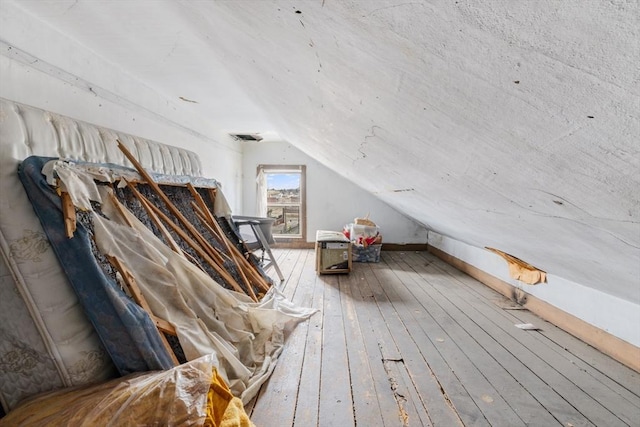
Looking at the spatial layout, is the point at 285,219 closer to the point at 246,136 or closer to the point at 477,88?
the point at 246,136

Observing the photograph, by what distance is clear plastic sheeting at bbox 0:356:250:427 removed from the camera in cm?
99

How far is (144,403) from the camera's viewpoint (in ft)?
3.34

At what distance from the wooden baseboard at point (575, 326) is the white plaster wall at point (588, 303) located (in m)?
0.03

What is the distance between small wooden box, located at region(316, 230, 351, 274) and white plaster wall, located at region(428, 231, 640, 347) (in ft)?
5.31

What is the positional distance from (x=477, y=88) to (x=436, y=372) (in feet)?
5.56

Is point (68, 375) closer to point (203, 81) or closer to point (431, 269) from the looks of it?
point (203, 81)

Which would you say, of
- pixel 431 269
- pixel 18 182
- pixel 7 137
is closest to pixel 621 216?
pixel 18 182

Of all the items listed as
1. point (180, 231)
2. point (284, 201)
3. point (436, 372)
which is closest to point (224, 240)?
point (180, 231)

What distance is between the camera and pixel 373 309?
277 centimetres

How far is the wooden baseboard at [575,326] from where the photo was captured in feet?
6.33

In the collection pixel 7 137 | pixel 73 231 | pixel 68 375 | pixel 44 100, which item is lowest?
pixel 68 375

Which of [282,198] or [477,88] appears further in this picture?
[282,198]

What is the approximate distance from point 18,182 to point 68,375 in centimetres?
78

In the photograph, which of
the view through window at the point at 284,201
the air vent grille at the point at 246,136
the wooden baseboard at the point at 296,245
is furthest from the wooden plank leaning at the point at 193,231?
the view through window at the point at 284,201
